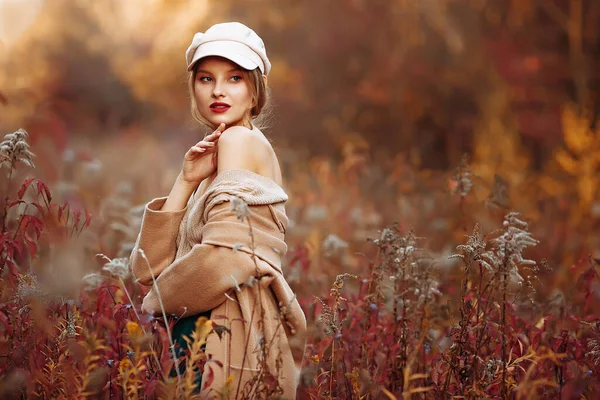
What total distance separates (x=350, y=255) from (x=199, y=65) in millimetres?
3633

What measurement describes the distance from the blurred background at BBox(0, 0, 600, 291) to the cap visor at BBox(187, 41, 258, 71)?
411 cm

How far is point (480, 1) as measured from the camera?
14.8 metres

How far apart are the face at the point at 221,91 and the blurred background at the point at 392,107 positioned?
403 cm

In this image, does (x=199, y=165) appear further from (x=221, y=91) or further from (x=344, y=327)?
(x=344, y=327)

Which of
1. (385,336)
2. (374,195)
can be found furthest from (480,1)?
(385,336)

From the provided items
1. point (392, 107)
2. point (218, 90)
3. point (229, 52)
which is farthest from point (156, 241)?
point (392, 107)

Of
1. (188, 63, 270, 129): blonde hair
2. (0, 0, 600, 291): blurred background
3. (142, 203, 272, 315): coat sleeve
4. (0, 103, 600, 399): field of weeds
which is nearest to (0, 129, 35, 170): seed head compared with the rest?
(0, 103, 600, 399): field of weeds

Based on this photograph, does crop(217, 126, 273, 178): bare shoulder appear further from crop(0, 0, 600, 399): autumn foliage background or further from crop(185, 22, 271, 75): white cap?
crop(0, 0, 600, 399): autumn foliage background

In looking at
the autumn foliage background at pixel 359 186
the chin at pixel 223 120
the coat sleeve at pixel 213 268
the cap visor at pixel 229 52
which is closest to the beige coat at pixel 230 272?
the coat sleeve at pixel 213 268

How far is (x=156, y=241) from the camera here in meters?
2.76

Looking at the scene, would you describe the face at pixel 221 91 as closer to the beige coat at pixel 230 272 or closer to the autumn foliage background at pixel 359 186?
the beige coat at pixel 230 272

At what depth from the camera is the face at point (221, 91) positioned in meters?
2.79

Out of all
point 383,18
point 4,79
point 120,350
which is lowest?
point 120,350

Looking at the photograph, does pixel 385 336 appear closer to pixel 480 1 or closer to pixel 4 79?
pixel 480 1
